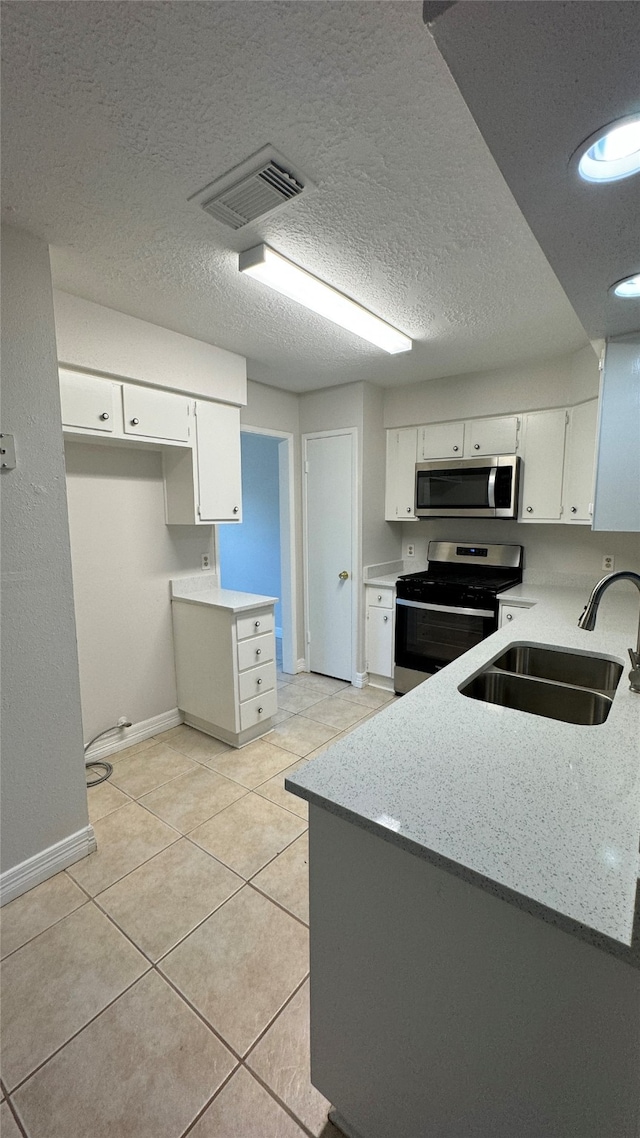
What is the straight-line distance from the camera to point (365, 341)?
2689 millimetres

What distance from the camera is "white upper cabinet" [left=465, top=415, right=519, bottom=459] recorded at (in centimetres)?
321

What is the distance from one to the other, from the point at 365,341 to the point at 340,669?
2.58 m

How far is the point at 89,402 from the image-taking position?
2.26 meters

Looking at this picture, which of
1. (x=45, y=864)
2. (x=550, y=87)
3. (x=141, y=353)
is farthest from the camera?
(x=141, y=353)

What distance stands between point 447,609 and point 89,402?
101 inches

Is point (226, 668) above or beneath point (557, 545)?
beneath

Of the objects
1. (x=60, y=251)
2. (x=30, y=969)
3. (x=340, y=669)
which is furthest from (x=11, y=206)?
(x=340, y=669)

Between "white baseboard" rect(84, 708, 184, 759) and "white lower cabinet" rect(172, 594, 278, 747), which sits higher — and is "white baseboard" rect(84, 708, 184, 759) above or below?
below

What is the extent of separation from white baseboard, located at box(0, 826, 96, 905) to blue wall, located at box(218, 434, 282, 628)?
10.2 ft

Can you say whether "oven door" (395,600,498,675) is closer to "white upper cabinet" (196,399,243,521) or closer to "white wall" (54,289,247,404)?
"white upper cabinet" (196,399,243,521)

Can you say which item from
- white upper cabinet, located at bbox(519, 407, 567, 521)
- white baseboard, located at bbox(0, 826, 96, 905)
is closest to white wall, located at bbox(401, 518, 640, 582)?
white upper cabinet, located at bbox(519, 407, 567, 521)

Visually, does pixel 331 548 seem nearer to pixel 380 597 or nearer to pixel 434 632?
pixel 380 597

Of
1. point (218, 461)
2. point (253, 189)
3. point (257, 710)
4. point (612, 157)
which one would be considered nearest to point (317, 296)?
point (253, 189)

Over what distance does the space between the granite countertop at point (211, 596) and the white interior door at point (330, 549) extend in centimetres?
89
